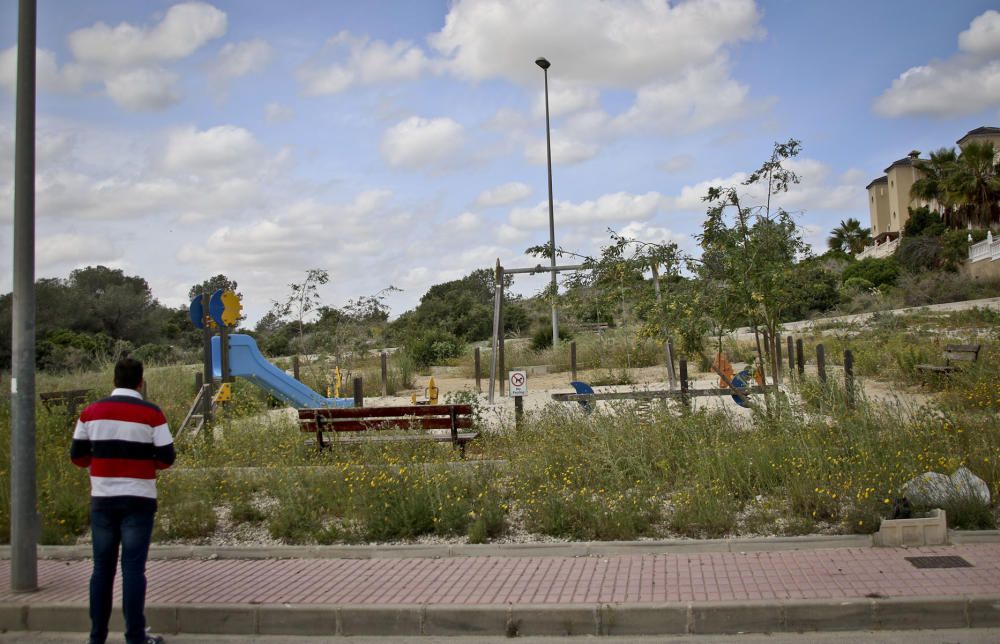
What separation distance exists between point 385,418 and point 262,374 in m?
7.22

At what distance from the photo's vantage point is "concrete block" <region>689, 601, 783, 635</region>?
5.25 metres

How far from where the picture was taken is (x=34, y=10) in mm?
6840

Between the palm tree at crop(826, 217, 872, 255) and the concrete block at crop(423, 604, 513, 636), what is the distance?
7686cm

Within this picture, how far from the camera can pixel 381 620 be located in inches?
220

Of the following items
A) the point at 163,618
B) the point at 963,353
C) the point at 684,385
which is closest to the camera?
the point at 163,618

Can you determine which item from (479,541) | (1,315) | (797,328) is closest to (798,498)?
(479,541)

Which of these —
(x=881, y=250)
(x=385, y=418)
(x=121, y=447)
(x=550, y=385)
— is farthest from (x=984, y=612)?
(x=881, y=250)

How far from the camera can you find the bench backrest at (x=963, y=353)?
14.5 meters

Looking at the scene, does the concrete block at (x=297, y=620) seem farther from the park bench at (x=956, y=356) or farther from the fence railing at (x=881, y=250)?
the fence railing at (x=881, y=250)

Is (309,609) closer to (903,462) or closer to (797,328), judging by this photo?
(903,462)

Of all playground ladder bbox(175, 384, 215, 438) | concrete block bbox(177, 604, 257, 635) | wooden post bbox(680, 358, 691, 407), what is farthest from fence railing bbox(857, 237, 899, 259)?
concrete block bbox(177, 604, 257, 635)

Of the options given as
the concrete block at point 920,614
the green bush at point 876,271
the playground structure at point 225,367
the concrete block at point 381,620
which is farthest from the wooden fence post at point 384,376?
the green bush at point 876,271

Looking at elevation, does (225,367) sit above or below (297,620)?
above

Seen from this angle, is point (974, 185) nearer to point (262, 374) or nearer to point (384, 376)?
point (384, 376)
